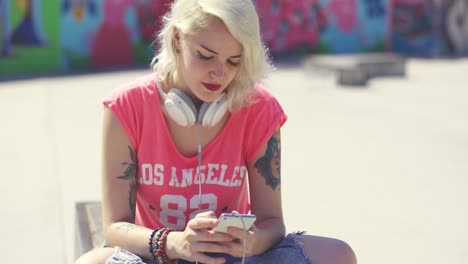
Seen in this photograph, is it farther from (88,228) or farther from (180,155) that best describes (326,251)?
(88,228)

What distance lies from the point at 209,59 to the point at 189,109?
185 millimetres

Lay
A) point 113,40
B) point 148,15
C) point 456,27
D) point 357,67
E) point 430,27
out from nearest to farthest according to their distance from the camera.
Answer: point 357,67 → point 113,40 → point 148,15 → point 456,27 → point 430,27

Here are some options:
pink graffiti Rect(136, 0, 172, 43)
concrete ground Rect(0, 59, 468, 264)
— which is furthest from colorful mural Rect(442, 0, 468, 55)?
concrete ground Rect(0, 59, 468, 264)

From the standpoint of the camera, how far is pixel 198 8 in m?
A: 2.58

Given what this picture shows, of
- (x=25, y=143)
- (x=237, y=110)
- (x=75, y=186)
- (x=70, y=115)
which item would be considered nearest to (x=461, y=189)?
(x=75, y=186)

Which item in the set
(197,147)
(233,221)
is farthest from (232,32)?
(233,221)

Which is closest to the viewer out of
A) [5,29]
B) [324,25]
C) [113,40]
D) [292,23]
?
[5,29]

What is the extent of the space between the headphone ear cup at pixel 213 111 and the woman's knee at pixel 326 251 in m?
0.50

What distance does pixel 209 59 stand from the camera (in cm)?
265

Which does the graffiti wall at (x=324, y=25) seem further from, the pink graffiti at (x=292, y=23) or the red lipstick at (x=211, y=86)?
the red lipstick at (x=211, y=86)

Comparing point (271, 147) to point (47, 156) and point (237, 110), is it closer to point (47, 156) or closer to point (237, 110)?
point (237, 110)

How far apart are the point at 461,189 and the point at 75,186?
2.73 m

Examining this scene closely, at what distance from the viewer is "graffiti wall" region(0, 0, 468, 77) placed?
52.7ft

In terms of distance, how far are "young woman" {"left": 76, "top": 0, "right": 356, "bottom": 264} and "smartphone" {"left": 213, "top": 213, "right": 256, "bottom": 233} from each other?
8cm
